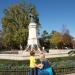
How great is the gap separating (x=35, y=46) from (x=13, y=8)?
42.9 feet

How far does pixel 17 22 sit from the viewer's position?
6906 centimetres

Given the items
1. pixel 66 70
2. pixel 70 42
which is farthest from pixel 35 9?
pixel 66 70

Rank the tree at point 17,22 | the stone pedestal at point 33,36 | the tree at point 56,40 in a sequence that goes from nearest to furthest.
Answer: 1. the stone pedestal at point 33,36
2. the tree at point 17,22
3. the tree at point 56,40

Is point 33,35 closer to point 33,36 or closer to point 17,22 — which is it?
point 33,36

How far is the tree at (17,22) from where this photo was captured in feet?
222

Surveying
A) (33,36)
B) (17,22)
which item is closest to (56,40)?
(17,22)

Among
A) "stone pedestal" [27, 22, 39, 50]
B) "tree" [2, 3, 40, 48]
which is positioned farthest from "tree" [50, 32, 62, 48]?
"stone pedestal" [27, 22, 39, 50]

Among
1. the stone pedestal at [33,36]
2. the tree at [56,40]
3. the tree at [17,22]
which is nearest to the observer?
the stone pedestal at [33,36]

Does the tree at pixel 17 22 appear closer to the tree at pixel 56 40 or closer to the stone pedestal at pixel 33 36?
the stone pedestal at pixel 33 36

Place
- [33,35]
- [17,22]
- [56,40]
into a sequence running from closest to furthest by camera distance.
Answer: [33,35] → [17,22] → [56,40]

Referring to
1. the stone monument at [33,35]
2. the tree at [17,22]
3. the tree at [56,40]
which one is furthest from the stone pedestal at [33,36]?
the tree at [56,40]

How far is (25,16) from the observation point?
223 ft

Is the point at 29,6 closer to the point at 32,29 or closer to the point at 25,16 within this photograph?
the point at 25,16

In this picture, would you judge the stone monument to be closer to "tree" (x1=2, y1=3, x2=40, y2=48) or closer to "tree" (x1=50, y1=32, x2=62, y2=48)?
"tree" (x1=2, y1=3, x2=40, y2=48)
